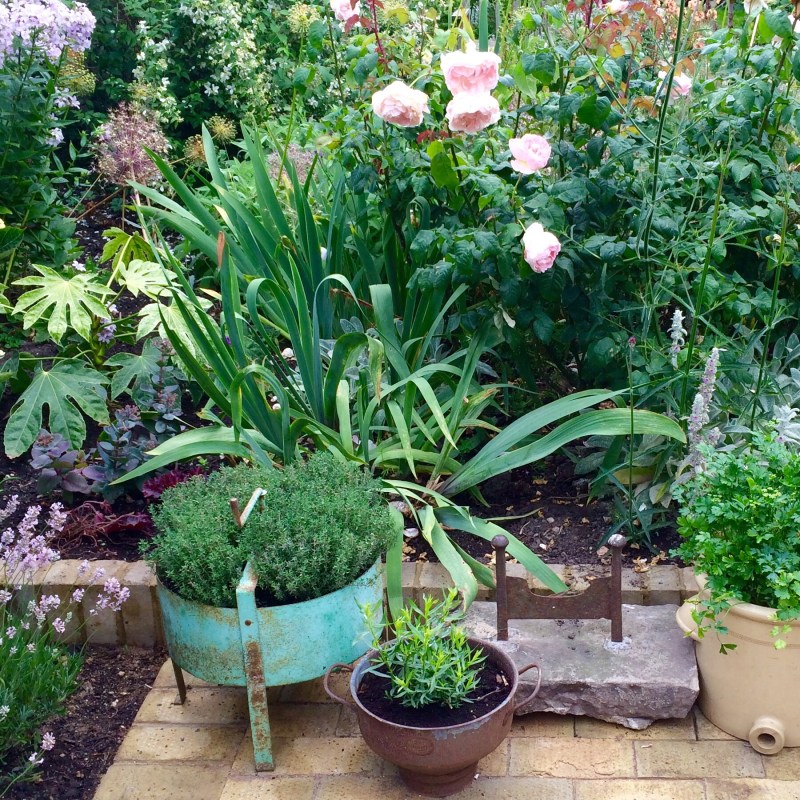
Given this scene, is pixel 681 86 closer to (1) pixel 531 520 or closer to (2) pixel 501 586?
(1) pixel 531 520

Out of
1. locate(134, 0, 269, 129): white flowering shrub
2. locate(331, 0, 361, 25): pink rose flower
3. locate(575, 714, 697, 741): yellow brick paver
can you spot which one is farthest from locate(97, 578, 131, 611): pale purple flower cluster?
locate(134, 0, 269, 129): white flowering shrub

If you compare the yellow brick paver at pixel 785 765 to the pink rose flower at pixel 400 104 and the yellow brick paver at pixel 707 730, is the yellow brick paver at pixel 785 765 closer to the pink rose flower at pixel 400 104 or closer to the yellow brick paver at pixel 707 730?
the yellow brick paver at pixel 707 730

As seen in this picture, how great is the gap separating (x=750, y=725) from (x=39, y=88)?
10.7 feet

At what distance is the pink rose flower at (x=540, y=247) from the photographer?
2.57 metres

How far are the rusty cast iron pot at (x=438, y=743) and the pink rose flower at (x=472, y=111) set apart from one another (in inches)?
57.8

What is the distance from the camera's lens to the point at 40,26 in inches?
140

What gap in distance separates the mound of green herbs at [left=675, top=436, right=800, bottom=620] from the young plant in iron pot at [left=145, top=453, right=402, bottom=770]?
0.78 meters

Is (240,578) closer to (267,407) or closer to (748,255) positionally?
(267,407)

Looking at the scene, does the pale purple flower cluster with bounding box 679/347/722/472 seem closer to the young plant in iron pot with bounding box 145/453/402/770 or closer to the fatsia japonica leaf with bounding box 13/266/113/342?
the young plant in iron pot with bounding box 145/453/402/770

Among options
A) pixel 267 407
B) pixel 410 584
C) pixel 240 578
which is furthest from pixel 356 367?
pixel 240 578

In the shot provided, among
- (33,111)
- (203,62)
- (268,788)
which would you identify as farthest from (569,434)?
(203,62)

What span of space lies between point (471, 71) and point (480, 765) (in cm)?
181

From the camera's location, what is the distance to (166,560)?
2.28 m

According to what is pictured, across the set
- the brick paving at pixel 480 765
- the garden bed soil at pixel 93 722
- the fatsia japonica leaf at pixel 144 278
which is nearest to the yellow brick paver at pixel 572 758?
the brick paving at pixel 480 765
